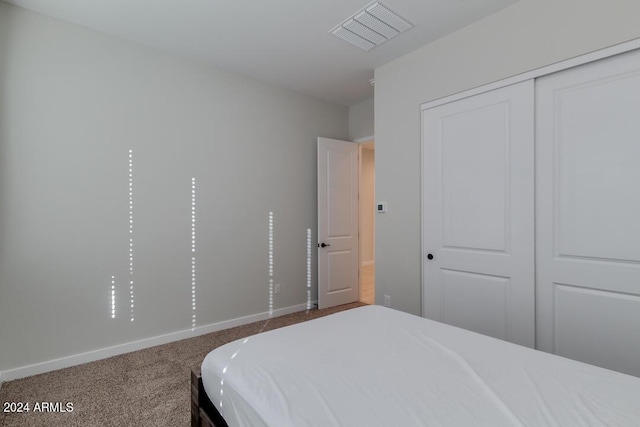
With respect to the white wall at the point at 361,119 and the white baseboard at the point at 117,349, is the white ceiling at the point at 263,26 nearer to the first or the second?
the white wall at the point at 361,119

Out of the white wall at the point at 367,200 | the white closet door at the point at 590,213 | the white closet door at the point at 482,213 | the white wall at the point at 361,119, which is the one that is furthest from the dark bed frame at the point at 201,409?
the white wall at the point at 367,200

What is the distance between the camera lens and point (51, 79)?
247 centimetres

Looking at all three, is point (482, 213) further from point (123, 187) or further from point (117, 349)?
point (117, 349)

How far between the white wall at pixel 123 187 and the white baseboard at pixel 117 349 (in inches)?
1.9

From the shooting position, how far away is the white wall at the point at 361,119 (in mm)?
4234

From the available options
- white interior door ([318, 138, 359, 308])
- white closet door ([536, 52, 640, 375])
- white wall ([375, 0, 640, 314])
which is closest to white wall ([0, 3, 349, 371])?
white interior door ([318, 138, 359, 308])

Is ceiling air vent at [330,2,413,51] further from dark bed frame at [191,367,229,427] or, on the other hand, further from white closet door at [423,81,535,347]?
dark bed frame at [191,367,229,427]

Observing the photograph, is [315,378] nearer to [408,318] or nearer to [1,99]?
[408,318]

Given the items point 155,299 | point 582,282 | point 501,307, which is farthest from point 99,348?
point 582,282

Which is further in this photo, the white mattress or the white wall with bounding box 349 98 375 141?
the white wall with bounding box 349 98 375 141

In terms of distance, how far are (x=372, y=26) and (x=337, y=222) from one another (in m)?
2.33

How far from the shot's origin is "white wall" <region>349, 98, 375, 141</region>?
167 inches

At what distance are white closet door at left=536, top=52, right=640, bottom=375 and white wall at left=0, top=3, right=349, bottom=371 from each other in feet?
8.48

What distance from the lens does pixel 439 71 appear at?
2.79m
